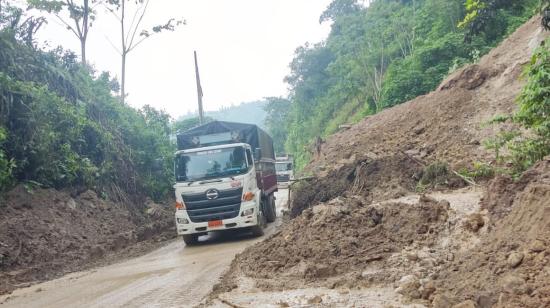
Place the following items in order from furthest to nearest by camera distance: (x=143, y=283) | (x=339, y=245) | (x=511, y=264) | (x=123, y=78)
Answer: (x=123, y=78)
(x=143, y=283)
(x=339, y=245)
(x=511, y=264)

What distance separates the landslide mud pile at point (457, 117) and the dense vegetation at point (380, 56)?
7.17 feet

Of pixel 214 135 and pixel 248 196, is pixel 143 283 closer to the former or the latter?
pixel 248 196

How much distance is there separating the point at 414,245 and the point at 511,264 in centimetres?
232

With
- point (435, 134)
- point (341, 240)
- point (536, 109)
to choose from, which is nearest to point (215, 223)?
point (341, 240)

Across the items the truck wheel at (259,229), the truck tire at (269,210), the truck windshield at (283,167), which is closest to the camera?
the truck wheel at (259,229)

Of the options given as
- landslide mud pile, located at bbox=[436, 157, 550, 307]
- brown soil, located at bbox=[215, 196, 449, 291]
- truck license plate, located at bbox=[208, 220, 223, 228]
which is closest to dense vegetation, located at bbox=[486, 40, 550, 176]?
brown soil, located at bbox=[215, 196, 449, 291]

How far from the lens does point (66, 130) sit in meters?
15.1

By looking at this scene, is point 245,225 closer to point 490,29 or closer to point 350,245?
point 350,245

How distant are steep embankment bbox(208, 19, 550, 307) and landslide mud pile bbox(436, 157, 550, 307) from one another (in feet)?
0.04

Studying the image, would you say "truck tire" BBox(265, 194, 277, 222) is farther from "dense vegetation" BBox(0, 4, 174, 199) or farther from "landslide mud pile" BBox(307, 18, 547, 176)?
"dense vegetation" BBox(0, 4, 174, 199)

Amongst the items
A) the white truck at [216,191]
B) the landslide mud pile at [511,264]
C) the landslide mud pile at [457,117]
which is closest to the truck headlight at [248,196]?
the white truck at [216,191]

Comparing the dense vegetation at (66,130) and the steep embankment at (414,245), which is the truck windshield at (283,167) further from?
the steep embankment at (414,245)

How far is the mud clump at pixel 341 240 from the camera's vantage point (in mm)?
6914

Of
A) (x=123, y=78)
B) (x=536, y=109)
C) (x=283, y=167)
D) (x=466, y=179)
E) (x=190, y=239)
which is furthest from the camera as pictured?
(x=283, y=167)
